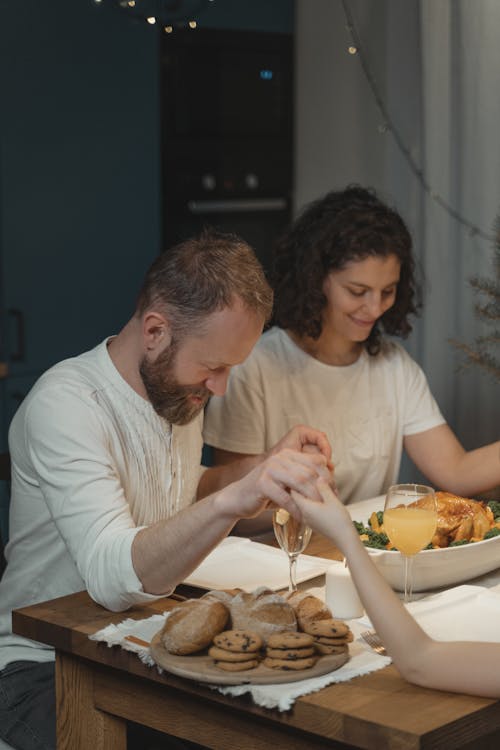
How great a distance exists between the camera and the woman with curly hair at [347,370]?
9.04ft

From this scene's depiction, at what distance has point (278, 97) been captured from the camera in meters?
4.28

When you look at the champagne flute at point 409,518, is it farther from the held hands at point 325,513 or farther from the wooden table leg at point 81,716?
the wooden table leg at point 81,716

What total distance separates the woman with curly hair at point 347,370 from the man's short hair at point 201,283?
706mm

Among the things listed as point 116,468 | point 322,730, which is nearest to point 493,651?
point 322,730

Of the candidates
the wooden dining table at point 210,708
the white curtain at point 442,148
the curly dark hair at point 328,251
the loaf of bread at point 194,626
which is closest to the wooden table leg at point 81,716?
the wooden dining table at point 210,708

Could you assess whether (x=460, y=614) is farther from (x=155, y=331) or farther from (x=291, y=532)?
(x=155, y=331)

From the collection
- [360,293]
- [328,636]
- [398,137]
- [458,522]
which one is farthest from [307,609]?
[398,137]

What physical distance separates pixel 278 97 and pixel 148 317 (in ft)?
8.12

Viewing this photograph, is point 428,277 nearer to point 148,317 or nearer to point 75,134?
point 75,134

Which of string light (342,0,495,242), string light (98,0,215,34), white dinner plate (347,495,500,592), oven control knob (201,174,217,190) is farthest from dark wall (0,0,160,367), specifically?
white dinner plate (347,495,500,592)

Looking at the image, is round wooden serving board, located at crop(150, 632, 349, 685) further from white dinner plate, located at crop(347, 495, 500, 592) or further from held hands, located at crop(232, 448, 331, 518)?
white dinner plate, located at crop(347, 495, 500, 592)

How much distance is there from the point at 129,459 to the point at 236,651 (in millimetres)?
642

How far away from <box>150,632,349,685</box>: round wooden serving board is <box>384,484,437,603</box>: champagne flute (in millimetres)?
294

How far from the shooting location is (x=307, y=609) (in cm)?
159
